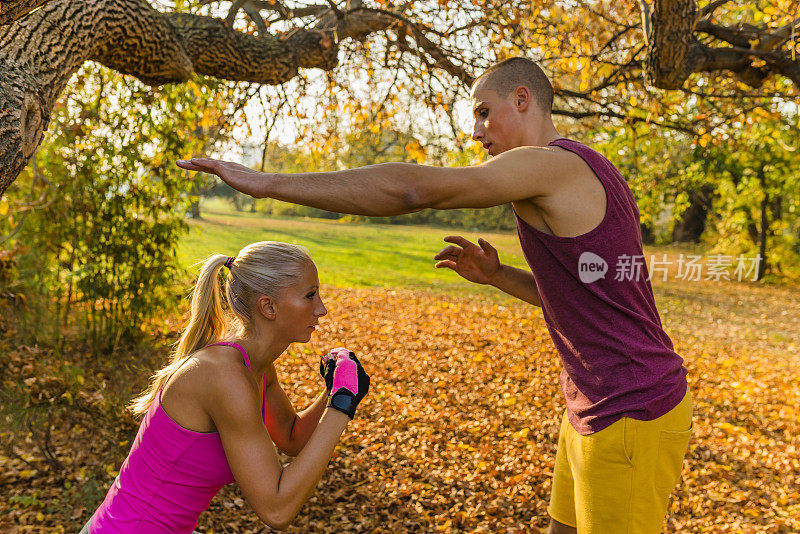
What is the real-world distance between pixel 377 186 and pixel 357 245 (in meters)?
13.4

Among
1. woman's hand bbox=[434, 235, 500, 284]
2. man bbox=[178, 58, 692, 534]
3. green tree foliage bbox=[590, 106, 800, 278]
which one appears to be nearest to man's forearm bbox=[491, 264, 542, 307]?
woman's hand bbox=[434, 235, 500, 284]

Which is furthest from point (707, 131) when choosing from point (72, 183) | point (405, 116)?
point (72, 183)

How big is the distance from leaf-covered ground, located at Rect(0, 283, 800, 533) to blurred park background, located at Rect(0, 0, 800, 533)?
0.02 metres

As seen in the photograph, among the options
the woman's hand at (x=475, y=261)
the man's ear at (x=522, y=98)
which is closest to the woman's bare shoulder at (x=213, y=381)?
the woman's hand at (x=475, y=261)

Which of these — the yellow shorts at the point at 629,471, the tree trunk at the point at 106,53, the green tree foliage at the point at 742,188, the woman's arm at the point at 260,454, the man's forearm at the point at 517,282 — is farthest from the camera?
the green tree foliage at the point at 742,188

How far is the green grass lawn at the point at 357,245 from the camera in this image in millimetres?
10680

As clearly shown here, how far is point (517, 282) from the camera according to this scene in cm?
248

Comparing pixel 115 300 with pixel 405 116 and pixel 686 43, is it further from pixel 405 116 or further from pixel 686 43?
pixel 686 43

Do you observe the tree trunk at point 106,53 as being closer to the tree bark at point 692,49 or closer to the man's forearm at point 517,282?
the man's forearm at point 517,282

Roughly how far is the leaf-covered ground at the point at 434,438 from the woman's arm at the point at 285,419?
173cm

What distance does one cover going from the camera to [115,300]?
630 cm

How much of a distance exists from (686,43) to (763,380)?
4572mm

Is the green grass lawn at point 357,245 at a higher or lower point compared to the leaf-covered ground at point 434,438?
higher

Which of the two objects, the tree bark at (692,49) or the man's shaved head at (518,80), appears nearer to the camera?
the man's shaved head at (518,80)
